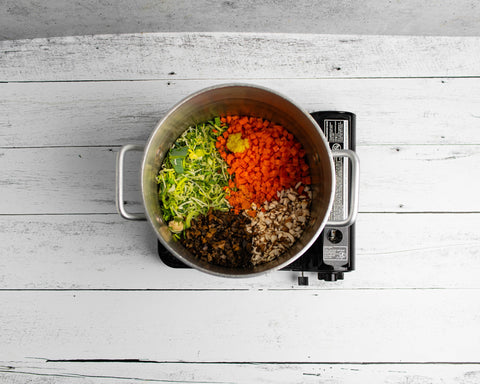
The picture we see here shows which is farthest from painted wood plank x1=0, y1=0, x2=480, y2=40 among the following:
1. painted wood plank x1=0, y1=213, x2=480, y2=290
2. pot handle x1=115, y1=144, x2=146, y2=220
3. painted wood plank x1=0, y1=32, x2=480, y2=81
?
painted wood plank x1=0, y1=213, x2=480, y2=290

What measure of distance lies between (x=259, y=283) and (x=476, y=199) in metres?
0.64

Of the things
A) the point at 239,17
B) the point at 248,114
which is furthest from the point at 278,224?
the point at 239,17

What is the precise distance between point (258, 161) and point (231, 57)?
317 millimetres

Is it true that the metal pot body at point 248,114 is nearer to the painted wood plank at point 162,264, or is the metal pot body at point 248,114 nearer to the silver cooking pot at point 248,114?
the silver cooking pot at point 248,114

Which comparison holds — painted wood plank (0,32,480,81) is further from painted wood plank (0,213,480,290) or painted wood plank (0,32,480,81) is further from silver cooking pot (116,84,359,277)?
painted wood plank (0,213,480,290)

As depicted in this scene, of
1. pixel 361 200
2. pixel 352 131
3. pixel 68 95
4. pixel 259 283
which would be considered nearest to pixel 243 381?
pixel 259 283

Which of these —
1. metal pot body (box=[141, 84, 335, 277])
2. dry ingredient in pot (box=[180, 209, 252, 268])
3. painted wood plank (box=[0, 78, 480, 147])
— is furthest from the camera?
painted wood plank (box=[0, 78, 480, 147])

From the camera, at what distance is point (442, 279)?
1020 mm

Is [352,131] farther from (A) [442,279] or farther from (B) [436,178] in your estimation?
(A) [442,279]

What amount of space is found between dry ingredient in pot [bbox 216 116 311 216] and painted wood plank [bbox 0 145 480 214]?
223 mm

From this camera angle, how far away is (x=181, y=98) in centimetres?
101

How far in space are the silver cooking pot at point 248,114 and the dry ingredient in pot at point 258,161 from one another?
23 millimetres

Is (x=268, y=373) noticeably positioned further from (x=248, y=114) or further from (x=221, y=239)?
(x=248, y=114)

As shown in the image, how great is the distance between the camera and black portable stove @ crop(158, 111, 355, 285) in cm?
89
